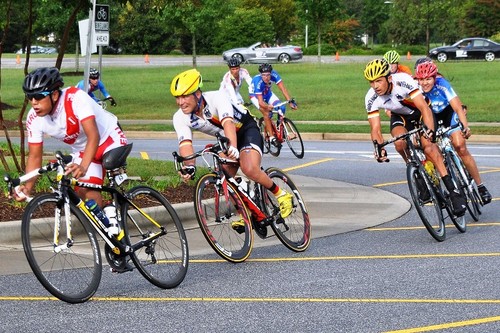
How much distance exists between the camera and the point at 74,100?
8.23 metres

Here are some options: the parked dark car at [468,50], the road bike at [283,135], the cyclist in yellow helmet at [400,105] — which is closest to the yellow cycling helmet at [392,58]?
the cyclist in yellow helmet at [400,105]

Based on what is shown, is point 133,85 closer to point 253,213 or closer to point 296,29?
point 253,213

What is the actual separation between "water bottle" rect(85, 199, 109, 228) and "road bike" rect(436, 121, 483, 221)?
4.98 metres

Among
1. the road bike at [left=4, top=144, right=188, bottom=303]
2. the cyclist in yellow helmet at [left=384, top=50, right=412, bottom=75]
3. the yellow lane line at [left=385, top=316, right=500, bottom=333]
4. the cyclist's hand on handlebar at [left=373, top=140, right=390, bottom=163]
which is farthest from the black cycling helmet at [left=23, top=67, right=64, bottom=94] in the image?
the cyclist in yellow helmet at [left=384, top=50, right=412, bottom=75]

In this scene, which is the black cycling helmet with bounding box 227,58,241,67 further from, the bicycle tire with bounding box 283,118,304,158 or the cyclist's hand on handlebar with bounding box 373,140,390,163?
the cyclist's hand on handlebar with bounding box 373,140,390,163

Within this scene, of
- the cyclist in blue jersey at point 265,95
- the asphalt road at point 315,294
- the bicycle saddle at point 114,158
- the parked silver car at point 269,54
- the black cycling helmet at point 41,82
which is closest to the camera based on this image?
the asphalt road at point 315,294

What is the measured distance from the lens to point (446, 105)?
12.7m

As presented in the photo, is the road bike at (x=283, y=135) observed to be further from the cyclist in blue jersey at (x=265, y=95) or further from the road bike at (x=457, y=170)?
the road bike at (x=457, y=170)

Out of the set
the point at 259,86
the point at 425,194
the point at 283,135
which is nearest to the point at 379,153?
the point at 425,194

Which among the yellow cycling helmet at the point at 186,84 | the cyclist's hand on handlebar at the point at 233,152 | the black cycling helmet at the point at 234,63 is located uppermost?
the black cycling helmet at the point at 234,63

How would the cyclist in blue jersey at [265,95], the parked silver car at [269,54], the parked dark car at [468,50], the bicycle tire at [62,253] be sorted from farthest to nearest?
the parked silver car at [269,54] → the parked dark car at [468,50] → the cyclist in blue jersey at [265,95] → the bicycle tire at [62,253]

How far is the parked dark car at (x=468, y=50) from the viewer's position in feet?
202

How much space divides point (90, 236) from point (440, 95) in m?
5.83

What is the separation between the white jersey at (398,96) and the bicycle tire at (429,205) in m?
0.90
